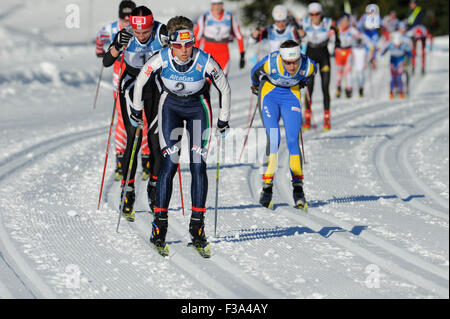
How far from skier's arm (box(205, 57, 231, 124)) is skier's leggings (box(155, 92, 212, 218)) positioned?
0.14m

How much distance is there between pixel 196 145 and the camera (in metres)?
6.96

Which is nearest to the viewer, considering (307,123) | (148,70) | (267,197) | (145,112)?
(148,70)

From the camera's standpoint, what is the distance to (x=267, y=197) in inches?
352

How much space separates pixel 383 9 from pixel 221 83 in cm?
3591

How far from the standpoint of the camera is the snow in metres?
6.25

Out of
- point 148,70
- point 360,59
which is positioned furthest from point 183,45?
point 360,59

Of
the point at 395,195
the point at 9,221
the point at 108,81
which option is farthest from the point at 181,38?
the point at 108,81

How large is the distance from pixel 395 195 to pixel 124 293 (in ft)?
15.8

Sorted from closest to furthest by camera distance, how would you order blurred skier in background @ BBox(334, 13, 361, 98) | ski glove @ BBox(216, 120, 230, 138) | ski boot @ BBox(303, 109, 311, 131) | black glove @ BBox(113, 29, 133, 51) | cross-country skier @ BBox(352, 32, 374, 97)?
ski glove @ BBox(216, 120, 230, 138) → black glove @ BBox(113, 29, 133, 51) → ski boot @ BBox(303, 109, 311, 131) → blurred skier in background @ BBox(334, 13, 361, 98) → cross-country skier @ BBox(352, 32, 374, 97)

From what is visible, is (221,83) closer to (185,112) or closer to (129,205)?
(185,112)

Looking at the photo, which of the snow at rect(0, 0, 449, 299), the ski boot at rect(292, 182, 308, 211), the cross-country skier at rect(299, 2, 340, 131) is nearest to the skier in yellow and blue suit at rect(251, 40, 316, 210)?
the ski boot at rect(292, 182, 308, 211)

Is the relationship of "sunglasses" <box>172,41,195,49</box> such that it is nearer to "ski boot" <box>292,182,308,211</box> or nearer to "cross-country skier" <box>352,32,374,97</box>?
"ski boot" <box>292,182,308,211</box>

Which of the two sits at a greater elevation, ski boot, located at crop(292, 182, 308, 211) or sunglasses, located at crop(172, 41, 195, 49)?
sunglasses, located at crop(172, 41, 195, 49)
